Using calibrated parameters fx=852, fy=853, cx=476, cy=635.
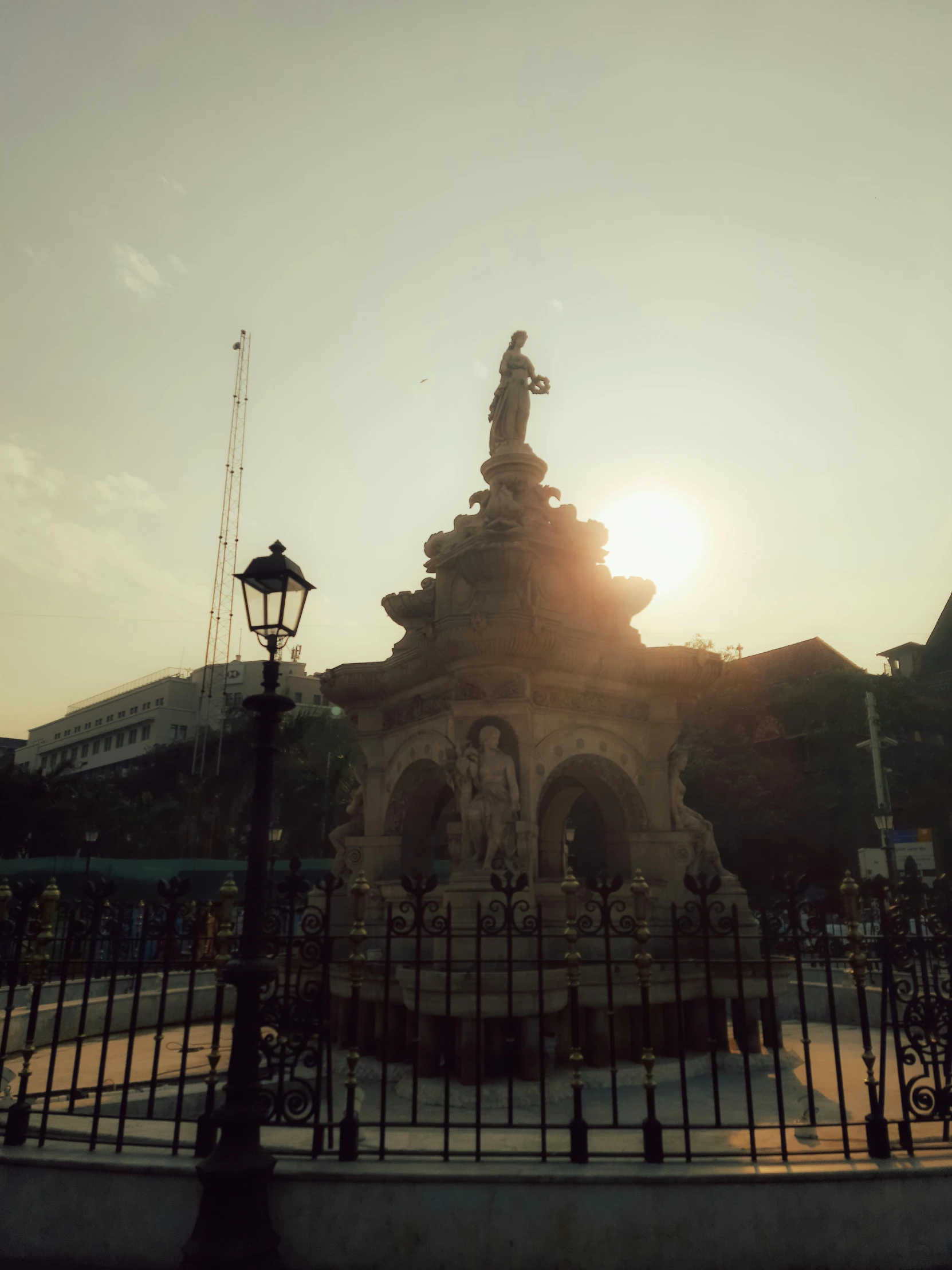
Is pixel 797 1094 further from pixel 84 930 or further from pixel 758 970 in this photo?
pixel 84 930

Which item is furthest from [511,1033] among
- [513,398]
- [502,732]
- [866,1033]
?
[513,398]

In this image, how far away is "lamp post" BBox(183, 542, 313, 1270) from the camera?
4926mm

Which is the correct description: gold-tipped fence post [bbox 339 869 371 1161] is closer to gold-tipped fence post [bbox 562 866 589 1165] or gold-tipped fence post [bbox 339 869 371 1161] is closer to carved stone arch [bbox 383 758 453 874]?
gold-tipped fence post [bbox 562 866 589 1165]

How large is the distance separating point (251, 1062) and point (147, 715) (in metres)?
84.2

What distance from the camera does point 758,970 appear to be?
10359 millimetres

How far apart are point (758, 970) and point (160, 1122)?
23.1 feet

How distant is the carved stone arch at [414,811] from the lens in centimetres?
1255

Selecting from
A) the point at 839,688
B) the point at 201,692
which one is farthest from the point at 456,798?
the point at 201,692

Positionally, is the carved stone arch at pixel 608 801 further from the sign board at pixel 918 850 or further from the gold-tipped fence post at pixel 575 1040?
the gold-tipped fence post at pixel 575 1040

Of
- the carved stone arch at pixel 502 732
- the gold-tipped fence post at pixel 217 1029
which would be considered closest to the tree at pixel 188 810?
the carved stone arch at pixel 502 732

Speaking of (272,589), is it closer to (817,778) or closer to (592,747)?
(592,747)

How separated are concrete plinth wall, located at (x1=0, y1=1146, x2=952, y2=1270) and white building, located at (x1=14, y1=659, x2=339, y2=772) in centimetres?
6880

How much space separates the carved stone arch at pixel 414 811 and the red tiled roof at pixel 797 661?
3338 cm

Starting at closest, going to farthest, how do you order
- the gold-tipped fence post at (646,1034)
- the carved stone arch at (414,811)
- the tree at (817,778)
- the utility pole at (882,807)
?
1. the gold-tipped fence post at (646,1034)
2. the carved stone arch at (414,811)
3. the utility pole at (882,807)
4. the tree at (817,778)
